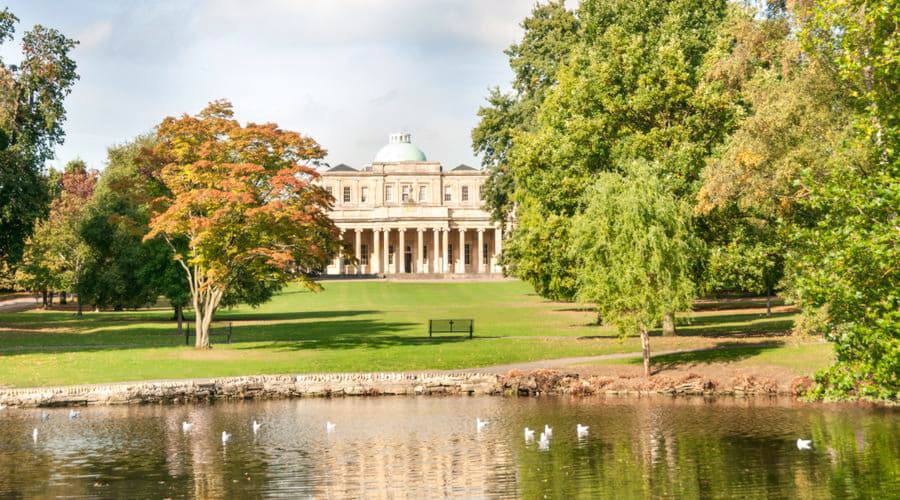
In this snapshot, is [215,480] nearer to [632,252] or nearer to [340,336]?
[632,252]

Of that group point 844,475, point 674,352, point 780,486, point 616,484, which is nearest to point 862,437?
point 844,475

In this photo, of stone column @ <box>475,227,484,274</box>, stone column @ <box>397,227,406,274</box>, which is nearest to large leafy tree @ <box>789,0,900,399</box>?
stone column @ <box>397,227,406,274</box>

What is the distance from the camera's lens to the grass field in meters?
31.8

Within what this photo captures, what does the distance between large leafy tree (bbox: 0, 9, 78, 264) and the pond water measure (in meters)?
24.3

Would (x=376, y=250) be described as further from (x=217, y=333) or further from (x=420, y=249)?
(x=217, y=333)

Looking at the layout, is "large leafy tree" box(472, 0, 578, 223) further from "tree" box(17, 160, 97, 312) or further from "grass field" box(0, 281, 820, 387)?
"tree" box(17, 160, 97, 312)

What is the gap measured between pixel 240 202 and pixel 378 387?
414 inches

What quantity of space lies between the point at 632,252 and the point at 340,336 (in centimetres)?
1952

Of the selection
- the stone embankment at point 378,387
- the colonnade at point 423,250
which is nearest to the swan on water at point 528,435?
A: the stone embankment at point 378,387

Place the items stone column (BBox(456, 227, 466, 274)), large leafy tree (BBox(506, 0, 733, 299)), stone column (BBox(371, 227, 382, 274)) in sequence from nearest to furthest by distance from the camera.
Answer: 1. large leafy tree (BBox(506, 0, 733, 299))
2. stone column (BBox(371, 227, 382, 274))
3. stone column (BBox(456, 227, 466, 274))

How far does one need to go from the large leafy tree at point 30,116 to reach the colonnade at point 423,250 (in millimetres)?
67506

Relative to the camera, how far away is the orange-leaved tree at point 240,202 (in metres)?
35.3

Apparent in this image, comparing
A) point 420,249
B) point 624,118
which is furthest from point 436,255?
point 624,118

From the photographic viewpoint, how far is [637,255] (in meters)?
28.5
